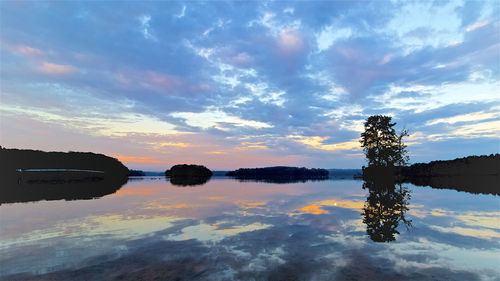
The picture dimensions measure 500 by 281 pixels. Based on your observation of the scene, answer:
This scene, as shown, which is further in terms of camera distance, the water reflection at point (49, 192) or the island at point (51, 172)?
the island at point (51, 172)

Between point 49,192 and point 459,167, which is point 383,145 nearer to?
point 49,192

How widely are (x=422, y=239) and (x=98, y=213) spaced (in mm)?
24126

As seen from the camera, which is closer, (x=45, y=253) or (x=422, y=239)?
(x=45, y=253)

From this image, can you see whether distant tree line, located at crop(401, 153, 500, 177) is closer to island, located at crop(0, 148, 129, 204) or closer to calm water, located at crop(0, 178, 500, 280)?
calm water, located at crop(0, 178, 500, 280)

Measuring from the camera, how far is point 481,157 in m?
145

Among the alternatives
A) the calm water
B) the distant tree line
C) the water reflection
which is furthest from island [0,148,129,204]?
the distant tree line

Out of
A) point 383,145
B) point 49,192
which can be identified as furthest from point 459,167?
point 49,192

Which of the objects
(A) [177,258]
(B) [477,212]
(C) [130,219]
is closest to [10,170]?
(C) [130,219]

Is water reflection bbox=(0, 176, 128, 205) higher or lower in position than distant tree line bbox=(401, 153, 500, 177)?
lower

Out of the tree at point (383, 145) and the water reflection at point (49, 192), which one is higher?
the tree at point (383, 145)

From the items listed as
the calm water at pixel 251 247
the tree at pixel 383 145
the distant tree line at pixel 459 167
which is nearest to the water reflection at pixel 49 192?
the calm water at pixel 251 247

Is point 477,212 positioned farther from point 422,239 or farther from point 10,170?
point 10,170

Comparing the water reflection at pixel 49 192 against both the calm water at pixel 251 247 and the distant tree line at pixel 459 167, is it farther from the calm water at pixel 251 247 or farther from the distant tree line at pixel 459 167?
the distant tree line at pixel 459 167

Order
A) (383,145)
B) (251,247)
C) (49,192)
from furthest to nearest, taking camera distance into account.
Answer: (383,145) < (49,192) < (251,247)
